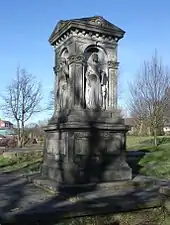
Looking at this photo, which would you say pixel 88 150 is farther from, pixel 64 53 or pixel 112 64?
pixel 64 53

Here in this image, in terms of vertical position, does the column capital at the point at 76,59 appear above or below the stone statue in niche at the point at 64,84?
above

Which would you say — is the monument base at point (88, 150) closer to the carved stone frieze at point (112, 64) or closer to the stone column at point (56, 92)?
the stone column at point (56, 92)

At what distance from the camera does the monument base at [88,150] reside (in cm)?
891

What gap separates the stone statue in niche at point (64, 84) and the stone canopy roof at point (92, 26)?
1.03 m

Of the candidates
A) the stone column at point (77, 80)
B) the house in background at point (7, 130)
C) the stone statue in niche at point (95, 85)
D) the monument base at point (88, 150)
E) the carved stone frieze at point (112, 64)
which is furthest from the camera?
the house in background at point (7, 130)

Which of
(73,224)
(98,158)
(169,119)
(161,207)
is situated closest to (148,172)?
(98,158)

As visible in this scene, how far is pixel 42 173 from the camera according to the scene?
10.3m

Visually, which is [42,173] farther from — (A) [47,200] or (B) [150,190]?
(B) [150,190]

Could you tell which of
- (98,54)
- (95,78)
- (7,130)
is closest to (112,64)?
(98,54)

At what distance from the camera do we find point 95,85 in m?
9.91

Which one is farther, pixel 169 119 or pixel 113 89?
pixel 169 119

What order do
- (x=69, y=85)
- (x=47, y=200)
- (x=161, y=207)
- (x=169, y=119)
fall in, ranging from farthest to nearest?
(x=169, y=119) < (x=69, y=85) < (x=47, y=200) < (x=161, y=207)

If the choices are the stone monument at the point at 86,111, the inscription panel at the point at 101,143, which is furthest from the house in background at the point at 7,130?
the inscription panel at the point at 101,143

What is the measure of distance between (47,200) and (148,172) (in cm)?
630
